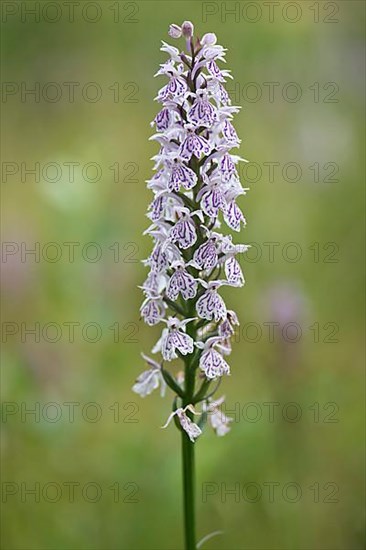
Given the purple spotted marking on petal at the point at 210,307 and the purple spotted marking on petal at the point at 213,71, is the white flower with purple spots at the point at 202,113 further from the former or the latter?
the purple spotted marking on petal at the point at 210,307

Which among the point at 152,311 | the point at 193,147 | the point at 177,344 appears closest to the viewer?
the point at 193,147

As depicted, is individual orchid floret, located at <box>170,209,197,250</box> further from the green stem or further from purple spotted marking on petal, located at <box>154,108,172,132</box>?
the green stem

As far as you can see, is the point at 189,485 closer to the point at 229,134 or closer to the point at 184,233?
the point at 184,233

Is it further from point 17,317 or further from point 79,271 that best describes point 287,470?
point 17,317

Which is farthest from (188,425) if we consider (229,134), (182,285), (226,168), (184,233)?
(229,134)

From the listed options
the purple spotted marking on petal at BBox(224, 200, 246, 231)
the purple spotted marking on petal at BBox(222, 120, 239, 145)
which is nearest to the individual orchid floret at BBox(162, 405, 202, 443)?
the purple spotted marking on petal at BBox(224, 200, 246, 231)

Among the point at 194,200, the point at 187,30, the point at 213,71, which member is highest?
the point at 187,30

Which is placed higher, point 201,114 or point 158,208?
point 201,114

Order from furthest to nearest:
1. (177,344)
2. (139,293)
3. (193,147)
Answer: (139,293), (177,344), (193,147)
